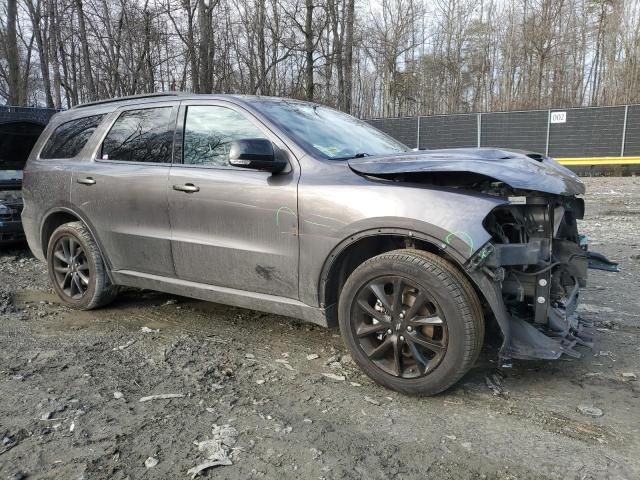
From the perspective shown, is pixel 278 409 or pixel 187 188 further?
pixel 187 188

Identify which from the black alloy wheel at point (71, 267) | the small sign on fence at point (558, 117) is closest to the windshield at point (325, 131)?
the black alloy wheel at point (71, 267)

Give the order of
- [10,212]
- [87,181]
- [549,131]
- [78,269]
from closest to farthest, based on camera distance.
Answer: [87,181]
[78,269]
[10,212]
[549,131]

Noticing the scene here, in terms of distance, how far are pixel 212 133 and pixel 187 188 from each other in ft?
1.50

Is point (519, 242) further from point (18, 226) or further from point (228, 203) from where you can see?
point (18, 226)

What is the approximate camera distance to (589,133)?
18.2 meters

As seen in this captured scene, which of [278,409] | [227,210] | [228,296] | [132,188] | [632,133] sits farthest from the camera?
[632,133]

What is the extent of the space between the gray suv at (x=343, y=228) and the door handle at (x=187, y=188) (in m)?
0.01

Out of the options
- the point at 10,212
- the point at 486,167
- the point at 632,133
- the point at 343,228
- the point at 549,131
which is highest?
the point at 549,131

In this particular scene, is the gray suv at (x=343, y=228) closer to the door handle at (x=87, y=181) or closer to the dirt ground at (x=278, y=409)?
the door handle at (x=87, y=181)

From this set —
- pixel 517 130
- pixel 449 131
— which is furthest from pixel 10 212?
pixel 517 130

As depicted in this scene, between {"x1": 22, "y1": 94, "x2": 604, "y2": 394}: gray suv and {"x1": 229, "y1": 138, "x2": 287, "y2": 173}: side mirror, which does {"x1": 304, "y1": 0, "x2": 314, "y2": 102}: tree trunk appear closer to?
{"x1": 22, "y1": 94, "x2": 604, "y2": 394}: gray suv

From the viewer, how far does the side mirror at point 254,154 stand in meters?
3.13

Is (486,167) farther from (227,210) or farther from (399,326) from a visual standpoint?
(227,210)

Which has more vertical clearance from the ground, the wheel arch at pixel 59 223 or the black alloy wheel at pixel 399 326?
the wheel arch at pixel 59 223
